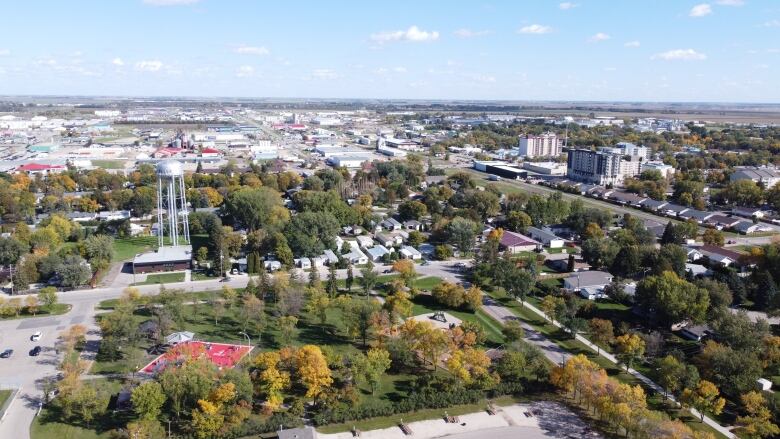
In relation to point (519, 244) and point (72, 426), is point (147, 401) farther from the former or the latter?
point (519, 244)

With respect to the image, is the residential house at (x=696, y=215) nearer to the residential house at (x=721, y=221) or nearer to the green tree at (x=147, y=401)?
the residential house at (x=721, y=221)

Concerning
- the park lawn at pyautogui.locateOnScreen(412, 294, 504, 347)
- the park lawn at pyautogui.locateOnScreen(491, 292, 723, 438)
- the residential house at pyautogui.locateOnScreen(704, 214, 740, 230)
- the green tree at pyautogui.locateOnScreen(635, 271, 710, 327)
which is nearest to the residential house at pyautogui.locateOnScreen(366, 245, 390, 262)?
the park lawn at pyautogui.locateOnScreen(412, 294, 504, 347)

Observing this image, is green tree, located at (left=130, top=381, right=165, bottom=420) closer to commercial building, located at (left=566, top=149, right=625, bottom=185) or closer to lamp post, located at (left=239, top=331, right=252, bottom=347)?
lamp post, located at (left=239, top=331, right=252, bottom=347)

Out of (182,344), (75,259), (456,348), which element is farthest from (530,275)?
(75,259)

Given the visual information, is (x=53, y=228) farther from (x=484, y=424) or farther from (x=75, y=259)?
(x=484, y=424)

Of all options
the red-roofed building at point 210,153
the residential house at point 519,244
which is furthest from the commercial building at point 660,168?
the red-roofed building at point 210,153
